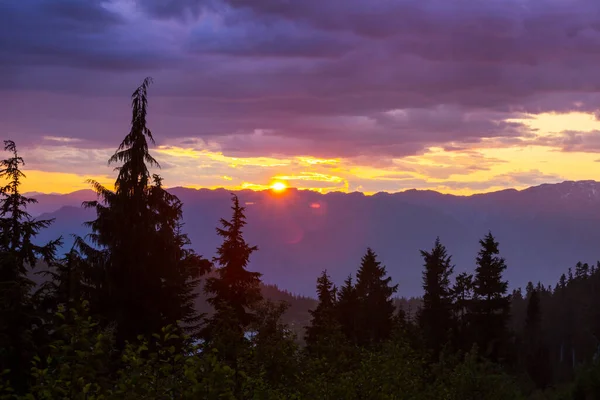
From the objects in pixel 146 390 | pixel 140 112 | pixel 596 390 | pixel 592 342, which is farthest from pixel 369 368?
pixel 592 342

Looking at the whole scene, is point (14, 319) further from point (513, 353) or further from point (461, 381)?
point (513, 353)

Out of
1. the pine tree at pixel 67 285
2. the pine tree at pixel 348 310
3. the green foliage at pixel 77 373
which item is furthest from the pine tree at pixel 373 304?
the green foliage at pixel 77 373

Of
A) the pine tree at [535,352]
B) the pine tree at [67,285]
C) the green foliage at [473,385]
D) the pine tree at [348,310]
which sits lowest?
the pine tree at [535,352]

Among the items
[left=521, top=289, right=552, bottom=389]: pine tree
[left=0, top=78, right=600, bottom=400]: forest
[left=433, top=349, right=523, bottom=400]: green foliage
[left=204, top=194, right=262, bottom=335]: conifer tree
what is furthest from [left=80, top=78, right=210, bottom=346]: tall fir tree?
[left=521, top=289, right=552, bottom=389]: pine tree

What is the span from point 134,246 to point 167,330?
677 inches

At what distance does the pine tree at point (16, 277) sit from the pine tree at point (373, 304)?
36019 mm

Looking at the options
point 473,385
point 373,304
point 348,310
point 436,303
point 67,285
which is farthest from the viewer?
point 373,304

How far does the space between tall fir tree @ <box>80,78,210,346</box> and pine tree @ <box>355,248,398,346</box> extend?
30.6 m

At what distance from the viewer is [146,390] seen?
9.82 m

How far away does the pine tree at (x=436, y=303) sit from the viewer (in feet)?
176

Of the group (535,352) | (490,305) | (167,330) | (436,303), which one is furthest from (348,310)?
(167,330)

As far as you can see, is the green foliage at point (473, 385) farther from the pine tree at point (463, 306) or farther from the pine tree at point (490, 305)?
the pine tree at point (463, 306)

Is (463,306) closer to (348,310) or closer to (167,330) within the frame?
(348,310)

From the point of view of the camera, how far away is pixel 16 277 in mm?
21984
